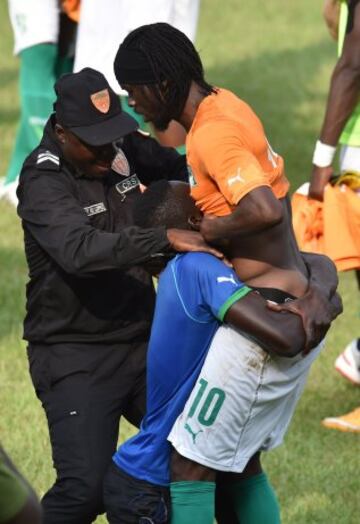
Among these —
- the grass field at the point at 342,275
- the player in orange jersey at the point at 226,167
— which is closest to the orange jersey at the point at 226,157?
the player in orange jersey at the point at 226,167

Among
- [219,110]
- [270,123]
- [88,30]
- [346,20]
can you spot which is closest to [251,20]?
[270,123]

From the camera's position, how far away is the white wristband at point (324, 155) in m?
6.93

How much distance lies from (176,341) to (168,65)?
0.94m

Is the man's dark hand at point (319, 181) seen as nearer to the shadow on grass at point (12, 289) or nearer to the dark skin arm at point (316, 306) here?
the dark skin arm at point (316, 306)

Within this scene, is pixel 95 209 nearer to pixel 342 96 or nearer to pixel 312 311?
pixel 312 311

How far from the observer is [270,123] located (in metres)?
13.5

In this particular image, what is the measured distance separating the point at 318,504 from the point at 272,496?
1.21 m

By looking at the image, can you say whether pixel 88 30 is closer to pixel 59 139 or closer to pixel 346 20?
pixel 346 20

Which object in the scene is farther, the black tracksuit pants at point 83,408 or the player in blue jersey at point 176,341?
the black tracksuit pants at point 83,408

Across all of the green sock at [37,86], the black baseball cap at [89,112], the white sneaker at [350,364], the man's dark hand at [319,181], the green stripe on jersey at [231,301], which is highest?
the black baseball cap at [89,112]

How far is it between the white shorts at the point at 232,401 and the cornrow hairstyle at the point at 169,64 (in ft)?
2.68

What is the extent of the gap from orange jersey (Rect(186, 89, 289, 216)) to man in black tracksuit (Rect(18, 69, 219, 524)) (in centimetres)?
41

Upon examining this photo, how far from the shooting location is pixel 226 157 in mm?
4352

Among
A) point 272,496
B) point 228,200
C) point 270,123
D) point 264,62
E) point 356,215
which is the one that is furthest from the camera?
point 264,62
